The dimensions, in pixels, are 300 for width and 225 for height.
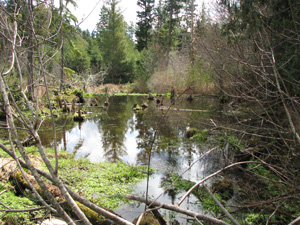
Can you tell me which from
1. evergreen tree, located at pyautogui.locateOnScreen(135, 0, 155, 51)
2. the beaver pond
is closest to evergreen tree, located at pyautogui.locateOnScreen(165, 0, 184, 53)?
evergreen tree, located at pyautogui.locateOnScreen(135, 0, 155, 51)

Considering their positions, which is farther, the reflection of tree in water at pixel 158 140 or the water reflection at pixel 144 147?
the reflection of tree in water at pixel 158 140

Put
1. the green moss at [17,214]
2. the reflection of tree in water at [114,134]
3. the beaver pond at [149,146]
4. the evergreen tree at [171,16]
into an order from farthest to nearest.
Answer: the evergreen tree at [171,16]
the reflection of tree in water at [114,134]
the beaver pond at [149,146]
the green moss at [17,214]

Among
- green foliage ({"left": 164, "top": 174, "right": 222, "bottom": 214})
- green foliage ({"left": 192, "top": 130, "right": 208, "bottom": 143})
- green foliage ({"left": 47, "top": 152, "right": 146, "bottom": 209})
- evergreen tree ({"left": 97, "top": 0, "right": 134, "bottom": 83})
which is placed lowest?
green foliage ({"left": 164, "top": 174, "right": 222, "bottom": 214})

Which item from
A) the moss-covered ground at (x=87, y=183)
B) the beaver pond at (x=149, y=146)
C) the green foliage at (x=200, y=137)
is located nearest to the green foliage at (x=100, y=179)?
the moss-covered ground at (x=87, y=183)

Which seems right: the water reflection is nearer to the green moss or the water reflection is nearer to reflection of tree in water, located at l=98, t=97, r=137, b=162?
reflection of tree in water, located at l=98, t=97, r=137, b=162

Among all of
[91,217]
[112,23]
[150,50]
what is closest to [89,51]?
[112,23]

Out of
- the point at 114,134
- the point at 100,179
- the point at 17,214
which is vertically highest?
the point at 17,214

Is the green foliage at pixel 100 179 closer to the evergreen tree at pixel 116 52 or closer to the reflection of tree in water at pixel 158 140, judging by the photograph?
the reflection of tree in water at pixel 158 140

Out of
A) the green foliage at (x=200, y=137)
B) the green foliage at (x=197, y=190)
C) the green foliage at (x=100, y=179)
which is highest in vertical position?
the green foliage at (x=200, y=137)

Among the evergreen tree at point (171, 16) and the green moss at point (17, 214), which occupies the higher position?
the evergreen tree at point (171, 16)

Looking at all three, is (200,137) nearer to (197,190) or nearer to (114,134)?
(114,134)

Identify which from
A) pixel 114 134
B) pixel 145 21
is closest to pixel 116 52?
pixel 145 21

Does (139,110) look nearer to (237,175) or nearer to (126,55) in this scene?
(237,175)

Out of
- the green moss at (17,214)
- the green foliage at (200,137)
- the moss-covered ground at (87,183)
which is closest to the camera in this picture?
the green moss at (17,214)
